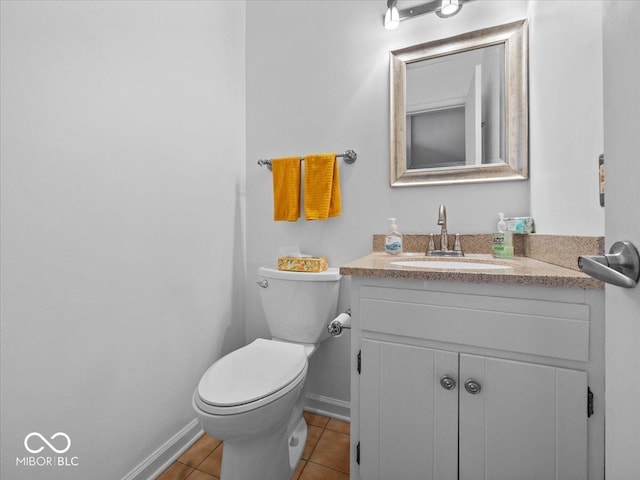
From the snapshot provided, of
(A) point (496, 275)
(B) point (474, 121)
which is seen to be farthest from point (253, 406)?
(B) point (474, 121)

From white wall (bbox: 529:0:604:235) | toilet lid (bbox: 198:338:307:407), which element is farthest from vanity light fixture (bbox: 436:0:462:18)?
toilet lid (bbox: 198:338:307:407)

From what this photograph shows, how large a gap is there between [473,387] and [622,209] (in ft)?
1.82

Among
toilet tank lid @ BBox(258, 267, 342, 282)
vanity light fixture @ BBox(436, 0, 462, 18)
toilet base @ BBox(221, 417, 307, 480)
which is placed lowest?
toilet base @ BBox(221, 417, 307, 480)

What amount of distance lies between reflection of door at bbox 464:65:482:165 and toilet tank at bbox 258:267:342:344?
80 centimetres

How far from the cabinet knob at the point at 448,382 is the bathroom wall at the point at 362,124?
0.54 m

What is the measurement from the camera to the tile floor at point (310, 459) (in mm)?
1141

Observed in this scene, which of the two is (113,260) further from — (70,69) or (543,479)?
(543,479)

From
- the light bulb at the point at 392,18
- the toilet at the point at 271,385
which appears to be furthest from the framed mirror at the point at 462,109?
the toilet at the point at 271,385

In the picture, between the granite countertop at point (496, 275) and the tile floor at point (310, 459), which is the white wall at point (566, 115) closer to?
the granite countertop at point (496, 275)

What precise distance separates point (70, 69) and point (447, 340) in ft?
4.45

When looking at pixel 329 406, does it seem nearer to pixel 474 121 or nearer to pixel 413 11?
pixel 474 121

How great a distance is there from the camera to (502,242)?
111cm

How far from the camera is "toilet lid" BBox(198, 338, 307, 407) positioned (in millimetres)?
878

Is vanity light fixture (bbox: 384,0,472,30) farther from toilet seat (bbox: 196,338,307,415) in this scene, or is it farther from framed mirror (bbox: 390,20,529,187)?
toilet seat (bbox: 196,338,307,415)
